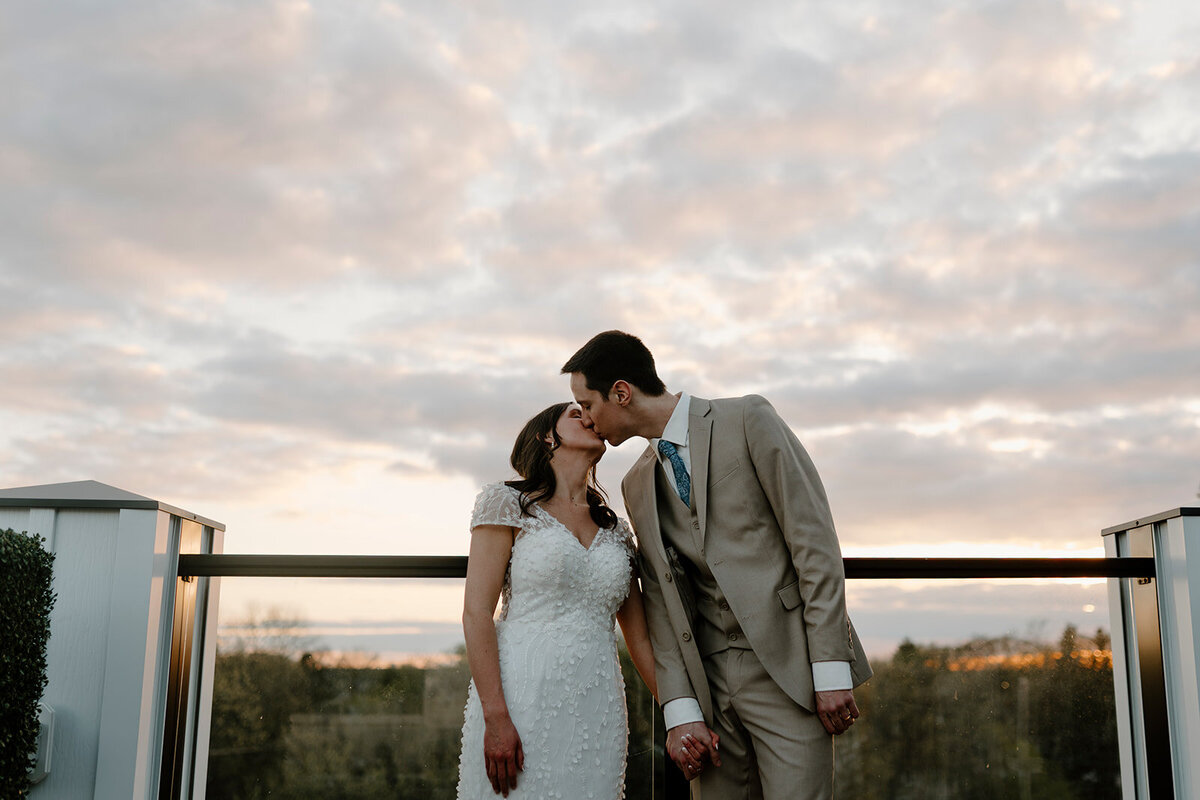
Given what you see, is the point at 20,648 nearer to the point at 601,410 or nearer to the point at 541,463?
the point at 541,463

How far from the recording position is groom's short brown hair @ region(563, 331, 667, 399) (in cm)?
249

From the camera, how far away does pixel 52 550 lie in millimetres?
2600

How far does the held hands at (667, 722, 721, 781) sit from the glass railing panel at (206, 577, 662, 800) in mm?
370

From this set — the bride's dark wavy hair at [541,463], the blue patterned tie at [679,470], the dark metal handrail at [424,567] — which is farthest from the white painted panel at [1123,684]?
the bride's dark wavy hair at [541,463]

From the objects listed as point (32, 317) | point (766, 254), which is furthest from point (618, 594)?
point (32, 317)

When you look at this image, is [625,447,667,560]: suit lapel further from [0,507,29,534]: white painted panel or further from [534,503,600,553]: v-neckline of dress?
[0,507,29,534]: white painted panel

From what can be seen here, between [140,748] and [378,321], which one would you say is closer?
[140,748]

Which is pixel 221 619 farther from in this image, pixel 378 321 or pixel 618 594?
pixel 378 321

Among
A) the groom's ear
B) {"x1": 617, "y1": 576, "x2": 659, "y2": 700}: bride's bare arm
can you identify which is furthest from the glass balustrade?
the groom's ear

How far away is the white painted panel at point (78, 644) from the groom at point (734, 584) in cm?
146

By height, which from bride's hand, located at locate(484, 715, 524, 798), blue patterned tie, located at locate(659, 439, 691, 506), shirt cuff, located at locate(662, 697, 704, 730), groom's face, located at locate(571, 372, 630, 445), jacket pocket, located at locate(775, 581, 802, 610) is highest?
groom's face, located at locate(571, 372, 630, 445)

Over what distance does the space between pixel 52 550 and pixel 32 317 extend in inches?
366

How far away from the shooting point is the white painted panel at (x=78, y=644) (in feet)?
8.20

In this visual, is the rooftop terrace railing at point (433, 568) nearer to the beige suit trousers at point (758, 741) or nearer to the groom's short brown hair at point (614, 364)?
the beige suit trousers at point (758, 741)
